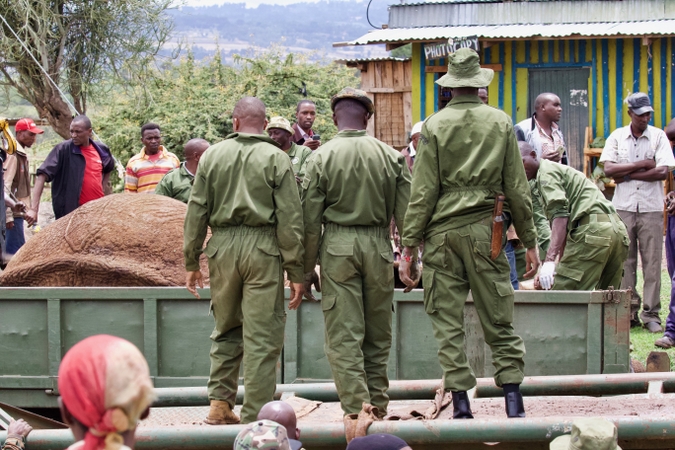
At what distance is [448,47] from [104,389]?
1339cm

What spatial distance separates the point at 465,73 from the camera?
5.34 m

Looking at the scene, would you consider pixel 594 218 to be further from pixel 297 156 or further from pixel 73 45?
pixel 73 45

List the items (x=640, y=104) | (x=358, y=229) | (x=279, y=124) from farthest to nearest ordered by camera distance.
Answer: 1. (x=640, y=104)
2. (x=279, y=124)
3. (x=358, y=229)

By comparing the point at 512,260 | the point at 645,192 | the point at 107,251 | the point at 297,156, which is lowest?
the point at 512,260

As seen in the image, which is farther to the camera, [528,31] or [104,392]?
[528,31]

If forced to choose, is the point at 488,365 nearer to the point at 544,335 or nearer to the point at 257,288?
the point at 544,335

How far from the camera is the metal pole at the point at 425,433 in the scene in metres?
4.72

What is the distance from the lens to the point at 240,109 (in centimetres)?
556

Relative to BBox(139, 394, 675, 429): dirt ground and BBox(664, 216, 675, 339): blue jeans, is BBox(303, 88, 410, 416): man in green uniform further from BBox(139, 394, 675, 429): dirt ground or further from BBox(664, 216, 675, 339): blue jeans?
BBox(664, 216, 675, 339): blue jeans

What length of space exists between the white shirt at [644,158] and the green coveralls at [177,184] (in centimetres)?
388

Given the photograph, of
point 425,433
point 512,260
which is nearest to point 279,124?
point 512,260

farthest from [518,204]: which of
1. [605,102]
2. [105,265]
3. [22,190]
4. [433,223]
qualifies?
[605,102]

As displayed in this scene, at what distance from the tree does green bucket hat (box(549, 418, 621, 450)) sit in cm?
1442

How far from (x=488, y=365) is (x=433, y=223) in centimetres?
153
